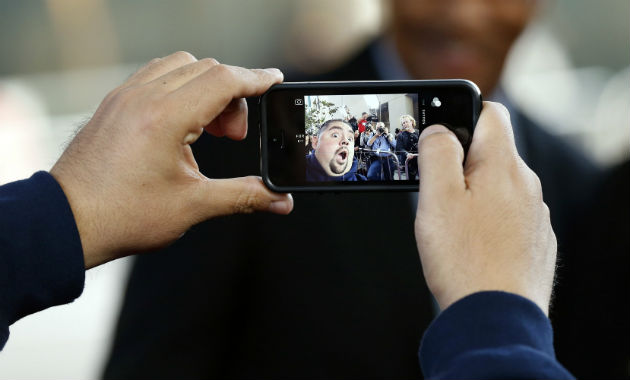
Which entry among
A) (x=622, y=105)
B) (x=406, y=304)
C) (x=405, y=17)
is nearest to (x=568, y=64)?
(x=622, y=105)

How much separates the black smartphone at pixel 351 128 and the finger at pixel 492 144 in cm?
11

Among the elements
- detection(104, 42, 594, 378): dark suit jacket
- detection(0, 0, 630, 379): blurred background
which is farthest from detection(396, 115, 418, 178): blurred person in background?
detection(0, 0, 630, 379): blurred background

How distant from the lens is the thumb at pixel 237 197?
1057 mm

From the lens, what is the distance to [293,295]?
1.91 meters

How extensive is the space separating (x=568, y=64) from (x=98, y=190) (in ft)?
13.9

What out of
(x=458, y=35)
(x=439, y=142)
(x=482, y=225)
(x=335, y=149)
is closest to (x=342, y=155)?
(x=335, y=149)

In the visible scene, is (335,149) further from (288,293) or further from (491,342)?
(288,293)

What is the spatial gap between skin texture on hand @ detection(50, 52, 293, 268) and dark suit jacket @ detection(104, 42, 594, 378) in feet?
2.53

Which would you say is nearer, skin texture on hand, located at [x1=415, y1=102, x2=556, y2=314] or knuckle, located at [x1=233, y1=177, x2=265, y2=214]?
skin texture on hand, located at [x1=415, y1=102, x2=556, y2=314]

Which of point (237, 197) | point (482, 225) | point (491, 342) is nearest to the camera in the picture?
point (491, 342)

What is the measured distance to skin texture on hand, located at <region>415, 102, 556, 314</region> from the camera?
82cm

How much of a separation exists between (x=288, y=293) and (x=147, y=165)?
98cm

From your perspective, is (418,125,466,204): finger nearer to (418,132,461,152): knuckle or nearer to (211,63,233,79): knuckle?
(418,132,461,152): knuckle

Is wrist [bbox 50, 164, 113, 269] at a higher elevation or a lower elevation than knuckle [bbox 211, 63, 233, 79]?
lower
